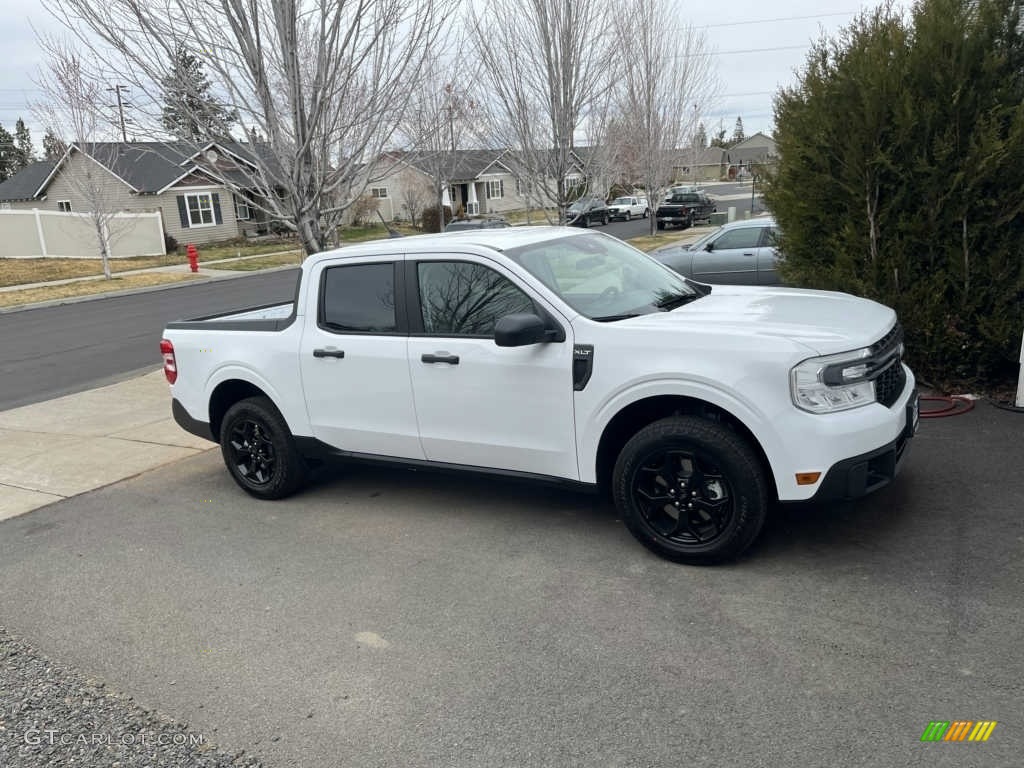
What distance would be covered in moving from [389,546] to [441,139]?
85.8ft

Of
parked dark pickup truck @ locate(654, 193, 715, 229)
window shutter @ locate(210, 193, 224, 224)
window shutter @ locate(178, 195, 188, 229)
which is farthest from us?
window shutter @ locate(210, 193, 224, 224)

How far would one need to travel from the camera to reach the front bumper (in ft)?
13.3

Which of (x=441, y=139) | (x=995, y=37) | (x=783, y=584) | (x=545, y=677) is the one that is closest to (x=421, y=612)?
(x=545, y=677)

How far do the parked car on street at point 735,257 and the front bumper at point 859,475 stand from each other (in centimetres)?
863

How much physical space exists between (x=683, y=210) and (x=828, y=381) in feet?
115

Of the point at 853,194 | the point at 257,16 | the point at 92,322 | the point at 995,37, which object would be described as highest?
the point at 257,16

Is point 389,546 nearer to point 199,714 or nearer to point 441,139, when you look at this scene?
point 199,714

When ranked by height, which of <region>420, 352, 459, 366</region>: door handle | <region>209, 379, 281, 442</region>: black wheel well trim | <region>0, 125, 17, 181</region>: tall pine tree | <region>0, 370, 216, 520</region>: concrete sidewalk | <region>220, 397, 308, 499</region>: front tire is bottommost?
<region>0, 370, 216, 520</region>: concrete sidewalk

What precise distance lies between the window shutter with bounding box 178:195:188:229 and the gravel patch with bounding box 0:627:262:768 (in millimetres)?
39827

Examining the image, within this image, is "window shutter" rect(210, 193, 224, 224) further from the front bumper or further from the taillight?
the front bumper

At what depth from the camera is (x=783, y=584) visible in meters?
4.19

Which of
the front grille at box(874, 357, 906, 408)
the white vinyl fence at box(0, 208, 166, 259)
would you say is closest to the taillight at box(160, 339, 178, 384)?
the front grille at box(874, 357, 906, 408)

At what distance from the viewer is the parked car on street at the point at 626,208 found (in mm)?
49375

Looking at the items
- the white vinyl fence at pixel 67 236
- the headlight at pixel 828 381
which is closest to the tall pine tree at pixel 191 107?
the headlight at pixel 828 381
